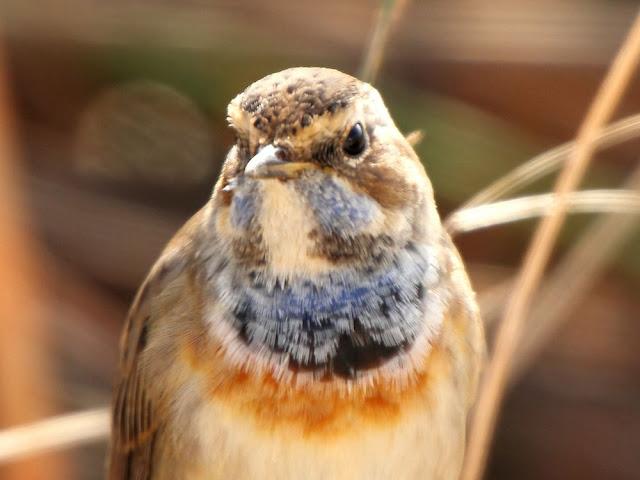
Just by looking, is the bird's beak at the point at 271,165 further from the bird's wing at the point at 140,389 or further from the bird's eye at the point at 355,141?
the bird's wing at the point at 140,389

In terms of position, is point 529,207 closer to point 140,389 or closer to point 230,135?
point 140,389

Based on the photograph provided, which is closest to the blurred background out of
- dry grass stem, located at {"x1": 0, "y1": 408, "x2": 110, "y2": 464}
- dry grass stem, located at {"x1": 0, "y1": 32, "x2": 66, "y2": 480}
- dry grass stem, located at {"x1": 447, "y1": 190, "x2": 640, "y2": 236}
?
dry grass stem, located at {"x1": 0, "y1": 32, "x2": 66, "y2": 480}

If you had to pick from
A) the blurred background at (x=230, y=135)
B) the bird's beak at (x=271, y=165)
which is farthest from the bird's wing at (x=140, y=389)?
the blurred background at (x=230, y=135)

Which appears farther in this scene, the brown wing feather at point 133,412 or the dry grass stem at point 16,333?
the dry grass stem at point 16,333

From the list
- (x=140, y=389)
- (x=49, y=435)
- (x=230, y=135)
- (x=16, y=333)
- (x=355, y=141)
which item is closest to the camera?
(x=355, y=141)

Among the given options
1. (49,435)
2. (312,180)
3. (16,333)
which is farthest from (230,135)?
(312,180)

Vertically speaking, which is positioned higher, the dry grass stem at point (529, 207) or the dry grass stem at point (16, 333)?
the dry grass stem at point (529, 207)
